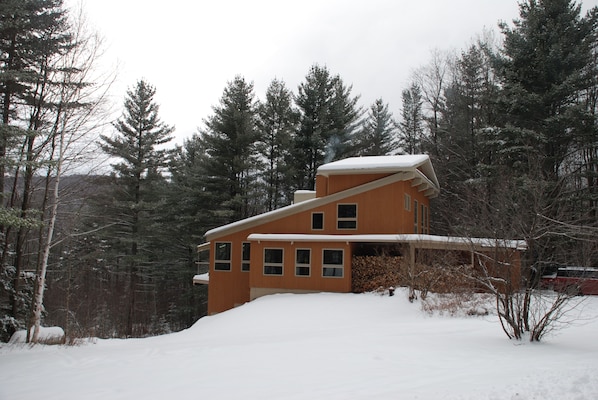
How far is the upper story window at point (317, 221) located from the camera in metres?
19.2

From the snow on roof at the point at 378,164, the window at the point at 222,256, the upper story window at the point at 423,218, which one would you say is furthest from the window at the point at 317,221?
the upper story window at the point at 423,218

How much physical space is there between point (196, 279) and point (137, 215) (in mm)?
7167

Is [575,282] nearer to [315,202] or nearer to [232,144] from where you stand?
[315,202]

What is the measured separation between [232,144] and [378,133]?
469 inches

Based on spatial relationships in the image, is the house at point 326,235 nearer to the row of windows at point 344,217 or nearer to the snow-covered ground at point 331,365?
the row of windows at point 344,217

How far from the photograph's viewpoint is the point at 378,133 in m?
32.6

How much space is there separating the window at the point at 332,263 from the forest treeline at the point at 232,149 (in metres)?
5.32

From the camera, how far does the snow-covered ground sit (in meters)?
5.43

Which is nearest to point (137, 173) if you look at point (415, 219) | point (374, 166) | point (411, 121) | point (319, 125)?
point (319, 125)

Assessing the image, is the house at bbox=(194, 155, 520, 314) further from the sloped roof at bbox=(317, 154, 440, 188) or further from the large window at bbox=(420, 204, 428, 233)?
the large window at bbox=(420, 204, 428, 233)

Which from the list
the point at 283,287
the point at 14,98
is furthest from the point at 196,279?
the point at 14,98

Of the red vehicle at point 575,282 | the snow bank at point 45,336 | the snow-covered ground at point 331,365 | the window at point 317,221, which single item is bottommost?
the snow bank at point 45,336

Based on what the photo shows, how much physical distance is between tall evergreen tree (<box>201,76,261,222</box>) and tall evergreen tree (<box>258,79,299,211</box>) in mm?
1741

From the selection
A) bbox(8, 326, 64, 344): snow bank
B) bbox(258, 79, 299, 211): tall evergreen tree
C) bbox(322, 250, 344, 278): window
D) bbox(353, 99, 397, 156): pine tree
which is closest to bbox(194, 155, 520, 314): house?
bbox(322, 250, 344, 278): window
